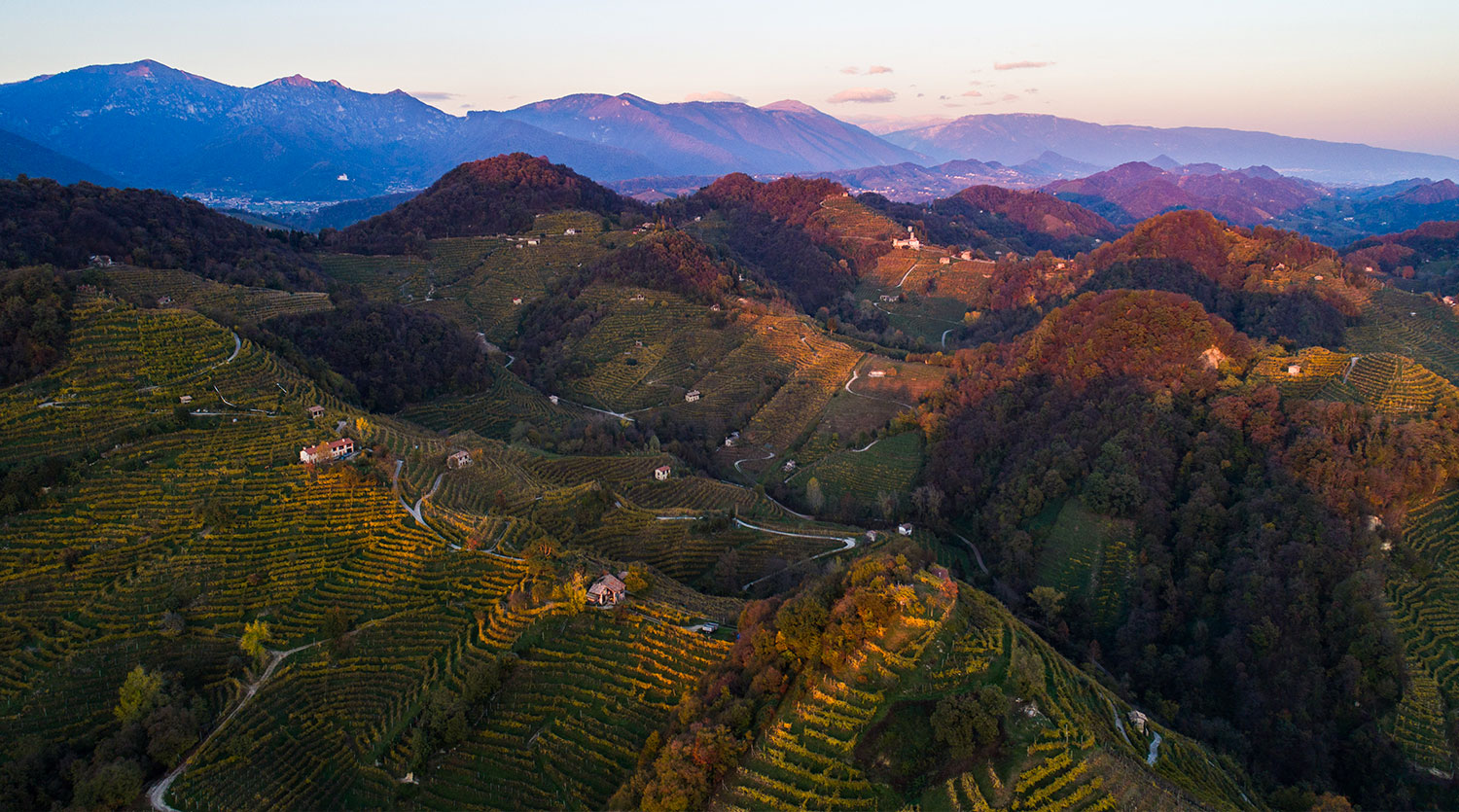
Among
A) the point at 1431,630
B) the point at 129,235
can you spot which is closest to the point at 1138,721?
the point at 1431,630

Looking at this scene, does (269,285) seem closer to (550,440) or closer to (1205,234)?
(550,440)

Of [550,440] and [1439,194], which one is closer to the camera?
[550,440]

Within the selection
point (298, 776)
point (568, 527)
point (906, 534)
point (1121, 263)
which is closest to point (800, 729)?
point (298, 776)

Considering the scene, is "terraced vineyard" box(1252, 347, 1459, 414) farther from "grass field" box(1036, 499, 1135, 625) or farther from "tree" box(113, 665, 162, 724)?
"tree" box(113, 665, 162, 724)

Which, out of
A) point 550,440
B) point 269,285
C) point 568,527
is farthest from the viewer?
point 269,285

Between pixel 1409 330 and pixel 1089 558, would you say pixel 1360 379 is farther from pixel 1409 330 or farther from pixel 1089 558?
pixel 1409 330

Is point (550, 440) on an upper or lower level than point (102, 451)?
lower

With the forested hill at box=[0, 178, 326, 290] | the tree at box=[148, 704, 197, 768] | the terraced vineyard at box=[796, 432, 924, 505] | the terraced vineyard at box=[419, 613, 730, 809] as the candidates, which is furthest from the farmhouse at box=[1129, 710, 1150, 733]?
the forested hill at box=[0, 178, 326, 290]
